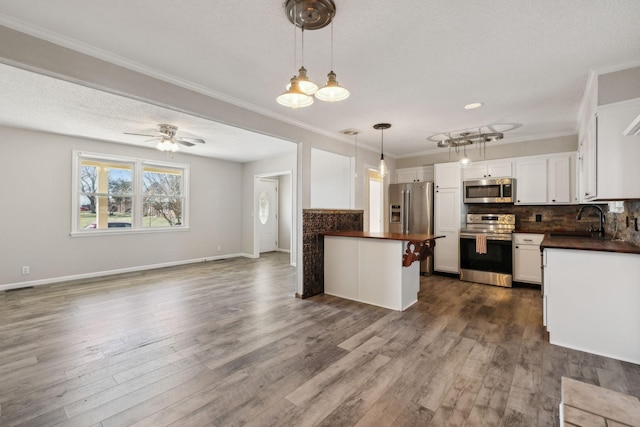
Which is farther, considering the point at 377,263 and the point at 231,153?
the point at 231,153

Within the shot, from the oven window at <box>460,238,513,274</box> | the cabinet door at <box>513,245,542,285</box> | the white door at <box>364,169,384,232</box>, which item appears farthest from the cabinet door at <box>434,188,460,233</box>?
the white door at <box>364,169,384,232</box>

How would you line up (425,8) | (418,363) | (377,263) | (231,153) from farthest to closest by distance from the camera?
1. (231,153)
2. (377,263)
3. (418,363)
4. (425,8)

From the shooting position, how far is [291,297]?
4.18 m

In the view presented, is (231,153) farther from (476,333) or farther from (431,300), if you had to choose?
(476,333)

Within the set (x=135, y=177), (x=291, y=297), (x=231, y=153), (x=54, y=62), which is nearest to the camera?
(x=54, y=62)

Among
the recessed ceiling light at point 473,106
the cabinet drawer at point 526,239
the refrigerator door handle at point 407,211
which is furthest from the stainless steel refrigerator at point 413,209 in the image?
the recessed ceiling light at point 473,106

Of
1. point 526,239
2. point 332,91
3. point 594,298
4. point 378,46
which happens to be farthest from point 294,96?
point 526,239

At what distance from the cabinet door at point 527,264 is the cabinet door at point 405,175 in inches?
90.9

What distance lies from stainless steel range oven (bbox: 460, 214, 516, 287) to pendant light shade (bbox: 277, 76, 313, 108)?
13.8 feet

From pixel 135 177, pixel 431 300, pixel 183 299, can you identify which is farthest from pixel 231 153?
pixel 431 300

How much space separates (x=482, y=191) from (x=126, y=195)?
6.79 m

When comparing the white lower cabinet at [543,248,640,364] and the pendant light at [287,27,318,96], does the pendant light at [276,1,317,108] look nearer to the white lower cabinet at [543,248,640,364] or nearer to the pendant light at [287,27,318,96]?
the pendant light at [287,27,318,96]

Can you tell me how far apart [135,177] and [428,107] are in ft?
18.5

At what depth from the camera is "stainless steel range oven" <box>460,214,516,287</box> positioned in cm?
475
